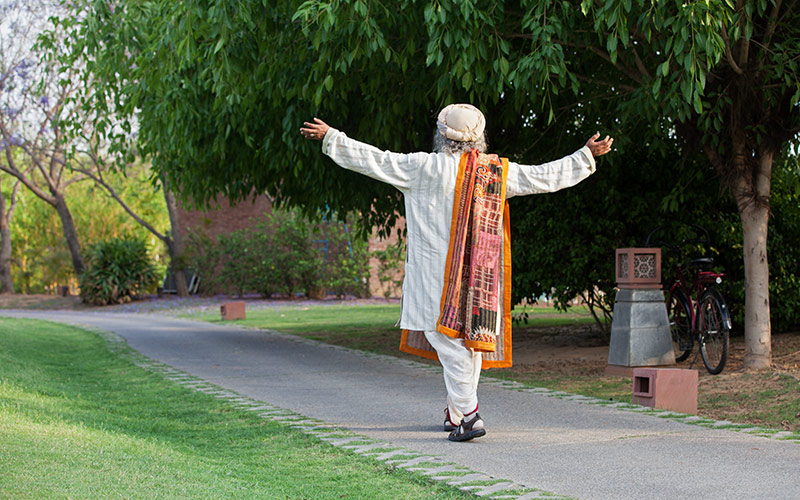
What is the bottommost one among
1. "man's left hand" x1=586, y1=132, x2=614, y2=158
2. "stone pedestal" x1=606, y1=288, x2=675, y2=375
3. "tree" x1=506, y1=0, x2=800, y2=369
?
"stone pedestal" x1=606, y1=288, x2=675, y2=375

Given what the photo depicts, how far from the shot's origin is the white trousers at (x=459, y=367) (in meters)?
5.81

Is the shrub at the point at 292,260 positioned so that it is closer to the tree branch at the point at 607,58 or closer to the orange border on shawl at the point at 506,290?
the tree branch at the point at 607,58

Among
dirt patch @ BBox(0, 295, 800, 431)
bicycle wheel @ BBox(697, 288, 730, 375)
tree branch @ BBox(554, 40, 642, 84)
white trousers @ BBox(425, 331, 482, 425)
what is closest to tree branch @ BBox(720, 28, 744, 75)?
tree branch @ BBox(554, 40, 642, 84)

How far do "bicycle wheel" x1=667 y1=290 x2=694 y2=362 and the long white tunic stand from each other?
4565 mm

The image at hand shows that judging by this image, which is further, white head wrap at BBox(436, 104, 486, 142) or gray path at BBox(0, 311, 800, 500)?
white head wrap at BBox(436, 104, 486, 142)

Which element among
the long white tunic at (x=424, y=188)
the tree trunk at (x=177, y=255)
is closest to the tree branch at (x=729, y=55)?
the long white tunic at (x=424, y=188)

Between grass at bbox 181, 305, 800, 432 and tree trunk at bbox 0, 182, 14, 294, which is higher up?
tree trunk at bbox 0, 182, 14, 294

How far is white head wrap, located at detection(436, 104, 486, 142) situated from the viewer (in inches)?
231

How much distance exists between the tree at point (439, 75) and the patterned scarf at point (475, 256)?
5.60ft

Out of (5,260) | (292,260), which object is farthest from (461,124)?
(5,260)

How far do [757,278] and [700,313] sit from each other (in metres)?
0.71

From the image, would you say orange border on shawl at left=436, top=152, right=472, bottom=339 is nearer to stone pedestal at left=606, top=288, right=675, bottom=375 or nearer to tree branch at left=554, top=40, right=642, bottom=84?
tree branch at left=554, top=40, right=642, bottom=84

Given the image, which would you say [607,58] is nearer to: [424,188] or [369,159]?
[424,188]

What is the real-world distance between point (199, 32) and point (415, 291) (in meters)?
4.29
